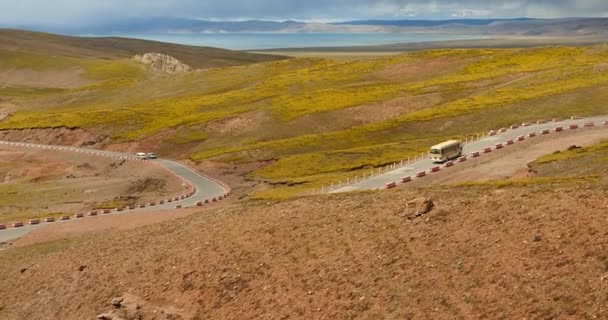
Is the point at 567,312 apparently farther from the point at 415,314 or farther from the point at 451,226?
the point at 451,226

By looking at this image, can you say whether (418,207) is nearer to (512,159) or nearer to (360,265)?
(360,265)

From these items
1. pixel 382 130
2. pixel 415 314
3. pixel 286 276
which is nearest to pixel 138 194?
pixel 382 130

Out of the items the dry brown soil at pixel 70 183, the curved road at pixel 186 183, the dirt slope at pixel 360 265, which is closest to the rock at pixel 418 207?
the dirt slope at pixel 360 265

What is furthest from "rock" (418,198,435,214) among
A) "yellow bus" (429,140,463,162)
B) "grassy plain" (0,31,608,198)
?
"yellow bus" (429,140,463,162)

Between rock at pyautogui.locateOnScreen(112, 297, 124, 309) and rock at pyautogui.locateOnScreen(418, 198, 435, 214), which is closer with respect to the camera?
rock at pyautogui.locateOnScreen(112, 297, 124, 309)

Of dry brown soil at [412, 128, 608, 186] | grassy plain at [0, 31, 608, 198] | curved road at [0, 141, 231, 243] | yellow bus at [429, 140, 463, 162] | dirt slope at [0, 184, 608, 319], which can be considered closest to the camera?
dirt slope at [0, 184, 608, 319]

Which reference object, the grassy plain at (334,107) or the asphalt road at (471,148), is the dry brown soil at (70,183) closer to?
the grassy plain at (334,107)

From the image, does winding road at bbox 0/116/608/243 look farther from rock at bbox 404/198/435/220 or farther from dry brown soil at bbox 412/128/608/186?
rock at bbox 404/198/435/220
